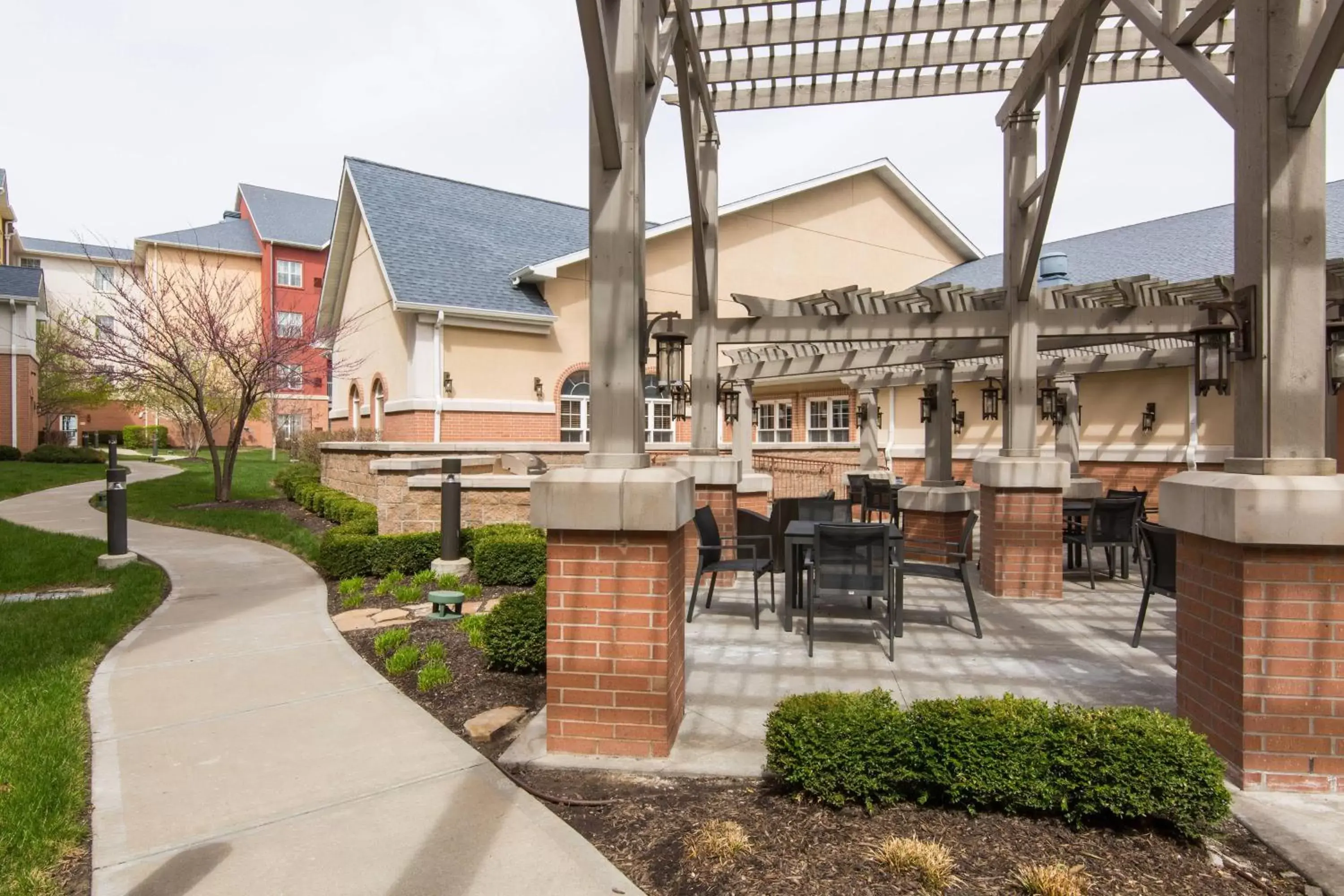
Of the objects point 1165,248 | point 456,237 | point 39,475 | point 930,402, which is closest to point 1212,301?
point 930,402

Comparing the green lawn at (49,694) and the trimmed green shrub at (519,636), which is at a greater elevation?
the trimmed green shrub at (519,636)

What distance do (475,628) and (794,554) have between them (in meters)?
2.85

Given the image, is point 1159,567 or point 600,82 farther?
point 1159,567

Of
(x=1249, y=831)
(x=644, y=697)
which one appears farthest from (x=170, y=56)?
(x=1249, y=831)

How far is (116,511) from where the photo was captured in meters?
8.93

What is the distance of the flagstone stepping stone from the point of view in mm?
3988

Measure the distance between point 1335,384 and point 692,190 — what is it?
7531 millimetres

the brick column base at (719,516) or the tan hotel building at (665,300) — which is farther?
the tan hotel building at (665,300)

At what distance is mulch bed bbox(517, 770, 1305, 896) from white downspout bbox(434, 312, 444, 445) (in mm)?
13657

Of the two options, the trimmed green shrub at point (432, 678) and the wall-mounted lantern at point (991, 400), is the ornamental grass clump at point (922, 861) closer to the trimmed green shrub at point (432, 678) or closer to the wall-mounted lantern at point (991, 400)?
the trimmed green shrub at point (432, 678)

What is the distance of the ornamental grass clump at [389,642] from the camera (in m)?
5.58

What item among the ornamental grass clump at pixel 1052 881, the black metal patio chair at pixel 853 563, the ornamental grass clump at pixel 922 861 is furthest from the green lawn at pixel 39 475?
the ornamental grass clump at pixel 1052 881

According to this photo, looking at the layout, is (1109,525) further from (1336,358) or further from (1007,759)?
(1007,759)

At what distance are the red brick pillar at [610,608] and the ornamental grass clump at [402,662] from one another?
1.89m
